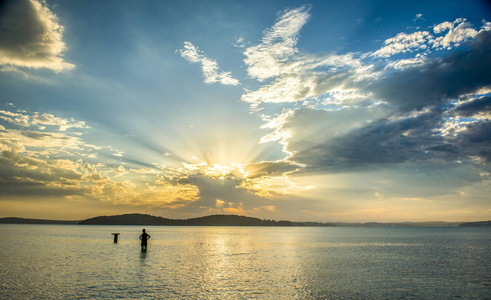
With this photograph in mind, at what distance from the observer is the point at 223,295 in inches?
915

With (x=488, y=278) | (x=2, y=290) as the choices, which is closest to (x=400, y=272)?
(x=488, y=278)

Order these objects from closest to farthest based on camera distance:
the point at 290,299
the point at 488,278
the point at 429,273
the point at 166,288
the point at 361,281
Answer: the point at 290,299
the point at 166,288
the point at 361,281
the point at 488,278
the point at 429,273

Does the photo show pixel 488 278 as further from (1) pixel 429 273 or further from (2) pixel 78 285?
(2) pixel 78 285

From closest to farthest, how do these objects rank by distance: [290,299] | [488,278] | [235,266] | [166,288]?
1. [290,299]
2. [166,288]
3. [488,278]
4. [235,266]

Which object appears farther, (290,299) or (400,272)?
(400,272)

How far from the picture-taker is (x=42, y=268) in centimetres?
3372

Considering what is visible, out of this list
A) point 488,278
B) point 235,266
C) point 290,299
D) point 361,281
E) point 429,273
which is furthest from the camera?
point 235,266

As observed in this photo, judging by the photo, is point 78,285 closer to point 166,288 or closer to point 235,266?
point 166,288

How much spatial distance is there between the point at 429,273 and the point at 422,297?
576 inches

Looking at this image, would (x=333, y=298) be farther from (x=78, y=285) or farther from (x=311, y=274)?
(x=78, y=285)

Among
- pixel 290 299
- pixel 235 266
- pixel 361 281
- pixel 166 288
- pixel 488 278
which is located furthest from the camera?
pixel 235 266

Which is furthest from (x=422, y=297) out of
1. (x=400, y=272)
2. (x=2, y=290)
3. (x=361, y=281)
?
(x=2, y=290)

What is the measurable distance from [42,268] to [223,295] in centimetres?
2424

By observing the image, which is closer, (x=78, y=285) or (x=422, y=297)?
(x=422, y=297)
